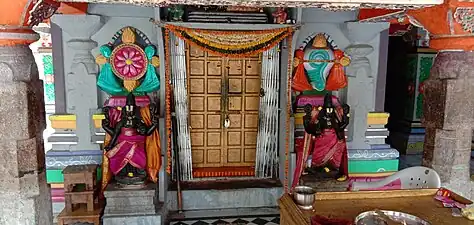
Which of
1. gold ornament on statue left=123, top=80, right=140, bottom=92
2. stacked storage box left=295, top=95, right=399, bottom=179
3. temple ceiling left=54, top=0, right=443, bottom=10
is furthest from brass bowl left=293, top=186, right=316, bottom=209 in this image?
gold ornament on statue left=123, top=80, right=140, bottom=92

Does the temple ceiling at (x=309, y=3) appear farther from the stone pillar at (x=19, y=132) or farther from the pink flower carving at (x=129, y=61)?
the pink flower carving at (x=129, y=61)

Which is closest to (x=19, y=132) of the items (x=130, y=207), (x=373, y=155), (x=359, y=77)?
(x=130, y=207)

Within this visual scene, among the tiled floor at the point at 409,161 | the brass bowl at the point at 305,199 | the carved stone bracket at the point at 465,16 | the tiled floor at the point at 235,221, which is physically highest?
the carved stone bracket at the point at 465,16

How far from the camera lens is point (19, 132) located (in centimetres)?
393

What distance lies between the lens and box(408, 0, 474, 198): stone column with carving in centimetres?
453

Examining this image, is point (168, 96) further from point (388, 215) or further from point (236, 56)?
point (388, 215)

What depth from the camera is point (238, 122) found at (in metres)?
7.52

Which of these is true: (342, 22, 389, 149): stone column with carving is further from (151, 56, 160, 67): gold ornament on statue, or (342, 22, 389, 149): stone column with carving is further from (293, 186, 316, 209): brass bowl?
(293, 186, 316, 209): brass bowl

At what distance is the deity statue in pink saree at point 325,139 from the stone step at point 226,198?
0.55 meters

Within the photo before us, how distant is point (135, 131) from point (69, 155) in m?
1.50

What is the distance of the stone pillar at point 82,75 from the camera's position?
6.57 metres

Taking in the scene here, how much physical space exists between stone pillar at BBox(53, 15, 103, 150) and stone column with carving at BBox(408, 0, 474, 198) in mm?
4706

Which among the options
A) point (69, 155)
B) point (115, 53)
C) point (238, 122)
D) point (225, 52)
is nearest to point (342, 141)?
point (238, 122)

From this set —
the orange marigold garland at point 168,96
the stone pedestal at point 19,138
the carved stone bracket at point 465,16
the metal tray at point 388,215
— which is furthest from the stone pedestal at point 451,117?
the stone pedestal at point 19,138
